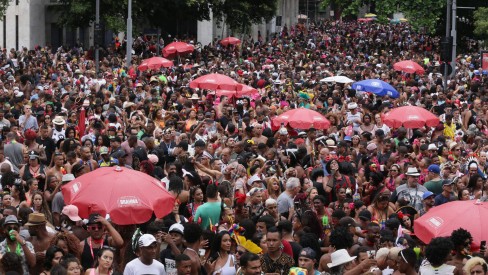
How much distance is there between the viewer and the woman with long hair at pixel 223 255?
40.0 feet

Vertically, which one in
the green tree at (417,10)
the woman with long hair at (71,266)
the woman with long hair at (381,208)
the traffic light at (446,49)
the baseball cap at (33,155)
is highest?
the green tree at (417,10)

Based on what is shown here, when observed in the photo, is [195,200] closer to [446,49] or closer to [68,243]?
[68,243]

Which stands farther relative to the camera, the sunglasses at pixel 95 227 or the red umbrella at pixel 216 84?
the red umbrella at pixel 216 84

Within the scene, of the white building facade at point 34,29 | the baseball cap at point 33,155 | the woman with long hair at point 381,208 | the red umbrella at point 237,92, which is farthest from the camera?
the white building facade at point 34,29

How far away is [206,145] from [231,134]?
2.47 m

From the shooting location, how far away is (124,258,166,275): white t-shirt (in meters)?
11.5

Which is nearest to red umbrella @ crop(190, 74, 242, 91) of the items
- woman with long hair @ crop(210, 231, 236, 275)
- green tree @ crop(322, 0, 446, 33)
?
woman with long hair @ crop(210, 231, 236, 275)

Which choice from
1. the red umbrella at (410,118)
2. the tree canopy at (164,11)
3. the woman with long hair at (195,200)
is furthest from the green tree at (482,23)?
the woman with long hair at (195,200)

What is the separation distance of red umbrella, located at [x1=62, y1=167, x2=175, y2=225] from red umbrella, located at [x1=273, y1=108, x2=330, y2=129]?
8459 mm

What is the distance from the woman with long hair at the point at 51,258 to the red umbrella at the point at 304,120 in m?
11.1

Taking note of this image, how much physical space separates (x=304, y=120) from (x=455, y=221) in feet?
32.2

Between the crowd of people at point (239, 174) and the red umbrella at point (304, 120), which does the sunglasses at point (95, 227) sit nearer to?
the crowd of people at point (239, 174)

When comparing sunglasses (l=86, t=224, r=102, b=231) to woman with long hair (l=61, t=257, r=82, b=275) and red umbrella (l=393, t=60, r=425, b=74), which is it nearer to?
woman with long hair (l=61, t=257, r=82, b=275)

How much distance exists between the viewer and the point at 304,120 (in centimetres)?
2250
